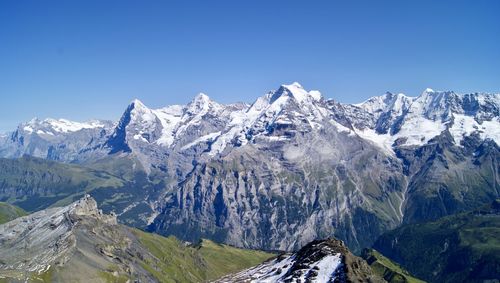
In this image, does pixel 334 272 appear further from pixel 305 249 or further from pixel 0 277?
pixel 0 277

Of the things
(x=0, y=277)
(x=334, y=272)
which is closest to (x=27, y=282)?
(x=0, y=277)

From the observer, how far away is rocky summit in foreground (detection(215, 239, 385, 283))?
112m

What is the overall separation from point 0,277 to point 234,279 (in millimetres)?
114717

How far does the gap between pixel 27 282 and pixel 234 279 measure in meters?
108

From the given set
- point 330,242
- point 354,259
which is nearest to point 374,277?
point 354,259

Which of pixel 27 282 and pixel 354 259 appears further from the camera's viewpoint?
pixel 27 282

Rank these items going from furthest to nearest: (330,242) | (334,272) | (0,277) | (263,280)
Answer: (0,277) → (330,242) → (263,280) → (334,272)

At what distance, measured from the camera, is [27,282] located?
653 feet

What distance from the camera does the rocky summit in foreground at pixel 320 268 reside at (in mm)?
111812

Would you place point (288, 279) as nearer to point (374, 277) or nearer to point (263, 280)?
point (263, 280)

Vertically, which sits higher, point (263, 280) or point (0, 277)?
point (263, 280)

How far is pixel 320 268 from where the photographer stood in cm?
11756

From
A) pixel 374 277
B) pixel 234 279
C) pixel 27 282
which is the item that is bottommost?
pixel 27 282

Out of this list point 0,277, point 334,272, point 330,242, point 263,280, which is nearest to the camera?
point 334,272
